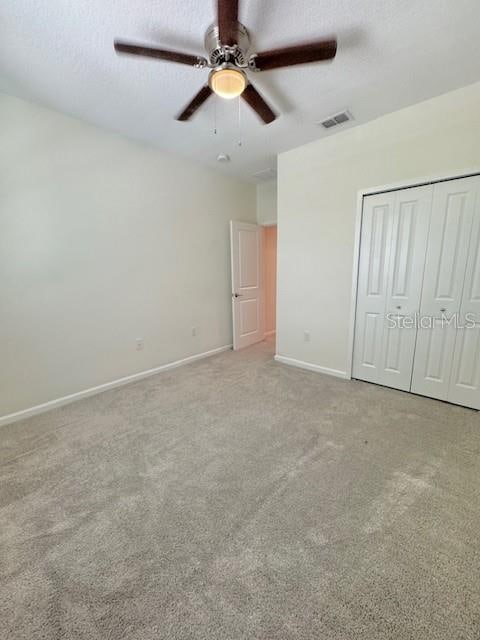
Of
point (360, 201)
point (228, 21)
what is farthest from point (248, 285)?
point (228, 21)

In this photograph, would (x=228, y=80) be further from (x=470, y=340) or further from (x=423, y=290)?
(x=470, y=340)

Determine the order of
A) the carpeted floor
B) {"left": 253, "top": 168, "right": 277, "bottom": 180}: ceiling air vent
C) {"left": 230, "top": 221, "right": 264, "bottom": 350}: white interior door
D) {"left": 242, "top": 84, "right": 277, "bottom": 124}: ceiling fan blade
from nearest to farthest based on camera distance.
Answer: the carpeted floor → {"left": 242, "top": 84, "right": 277, "bottom": 124}: ceiling fan blade → {"left": 253, "top": 168, "right": 277, "bottom": 180}: ceiling air vent → {"left": 230, "top": 221, "right": 264, "bottom": 350}: white interior door

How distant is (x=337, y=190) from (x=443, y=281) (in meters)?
1.43

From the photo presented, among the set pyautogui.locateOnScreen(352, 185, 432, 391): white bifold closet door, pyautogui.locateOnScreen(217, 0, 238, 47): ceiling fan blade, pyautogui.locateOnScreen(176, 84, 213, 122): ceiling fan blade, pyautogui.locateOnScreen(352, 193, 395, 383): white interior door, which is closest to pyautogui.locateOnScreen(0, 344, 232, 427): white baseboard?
pyautogui.locateOnScreen(352, 193, 395, 383): white interior door

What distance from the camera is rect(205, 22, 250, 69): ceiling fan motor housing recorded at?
1.48m

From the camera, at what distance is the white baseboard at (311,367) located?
317 centimetres

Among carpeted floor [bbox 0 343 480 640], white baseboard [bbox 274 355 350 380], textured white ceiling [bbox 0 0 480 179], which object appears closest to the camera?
carpeted floor [bbox 0 343 480 640]

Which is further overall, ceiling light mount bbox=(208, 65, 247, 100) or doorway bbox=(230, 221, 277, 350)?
doorway bbox=(230, 221, 277, 350)

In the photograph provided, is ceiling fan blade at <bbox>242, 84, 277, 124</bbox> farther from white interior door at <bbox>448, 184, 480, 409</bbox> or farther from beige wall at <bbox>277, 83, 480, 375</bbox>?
white interior door at <bbox>448, 184, 480, 409</bbox>

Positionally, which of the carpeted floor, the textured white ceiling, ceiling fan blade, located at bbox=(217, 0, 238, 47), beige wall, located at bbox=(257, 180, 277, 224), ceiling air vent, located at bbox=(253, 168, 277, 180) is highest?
the textured white ceiling

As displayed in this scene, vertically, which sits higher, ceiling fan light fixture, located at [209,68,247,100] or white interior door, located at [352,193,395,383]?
ceiling fan light fixture, located at [209,68,247,100]

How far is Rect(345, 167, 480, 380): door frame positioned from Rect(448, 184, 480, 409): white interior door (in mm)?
197

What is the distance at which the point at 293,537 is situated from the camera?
51.9 inches

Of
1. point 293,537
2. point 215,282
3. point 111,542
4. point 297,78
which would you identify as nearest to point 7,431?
point 111,542
